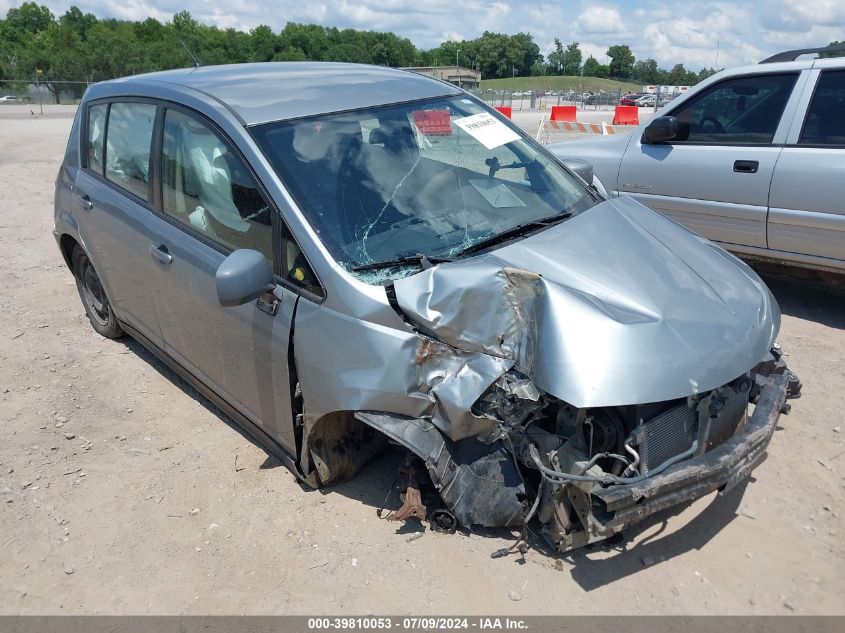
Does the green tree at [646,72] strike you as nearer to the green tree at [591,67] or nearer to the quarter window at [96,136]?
the green tree at [591,67]

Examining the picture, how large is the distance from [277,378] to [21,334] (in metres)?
3.29

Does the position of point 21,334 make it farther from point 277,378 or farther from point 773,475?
point 773,475

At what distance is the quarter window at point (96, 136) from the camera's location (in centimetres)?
446

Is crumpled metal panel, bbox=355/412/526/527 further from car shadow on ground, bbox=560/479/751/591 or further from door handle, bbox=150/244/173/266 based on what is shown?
door handle, bbox=150/244/173/266

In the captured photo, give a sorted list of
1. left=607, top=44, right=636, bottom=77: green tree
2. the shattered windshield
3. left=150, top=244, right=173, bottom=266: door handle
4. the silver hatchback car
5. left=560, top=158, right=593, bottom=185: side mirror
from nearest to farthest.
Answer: the silver hatchback car
the shattered windshield
left=150, top=244, right=173, bottom=266: door handle
left=560, top=158, right=593, bottom=185: side mirror
left=607, top=44, right=636, bottom=77: green tree

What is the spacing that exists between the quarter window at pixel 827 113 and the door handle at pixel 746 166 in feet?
1.09

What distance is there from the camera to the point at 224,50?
86.9m

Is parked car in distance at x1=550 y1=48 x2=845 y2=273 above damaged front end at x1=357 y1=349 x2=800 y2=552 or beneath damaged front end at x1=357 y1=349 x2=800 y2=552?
above

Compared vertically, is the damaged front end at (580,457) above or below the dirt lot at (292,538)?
above

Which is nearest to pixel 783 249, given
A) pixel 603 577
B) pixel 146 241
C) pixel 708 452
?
pixel 708 452

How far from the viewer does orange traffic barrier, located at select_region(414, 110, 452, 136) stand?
3.65 meters

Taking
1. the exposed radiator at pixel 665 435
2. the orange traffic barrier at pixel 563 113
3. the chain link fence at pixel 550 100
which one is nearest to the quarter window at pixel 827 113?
the exposed radiator at pixel 665 435

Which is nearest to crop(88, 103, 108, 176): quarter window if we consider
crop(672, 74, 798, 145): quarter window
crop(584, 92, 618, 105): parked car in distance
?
crop(672, 74, 798, 145): quarter window
